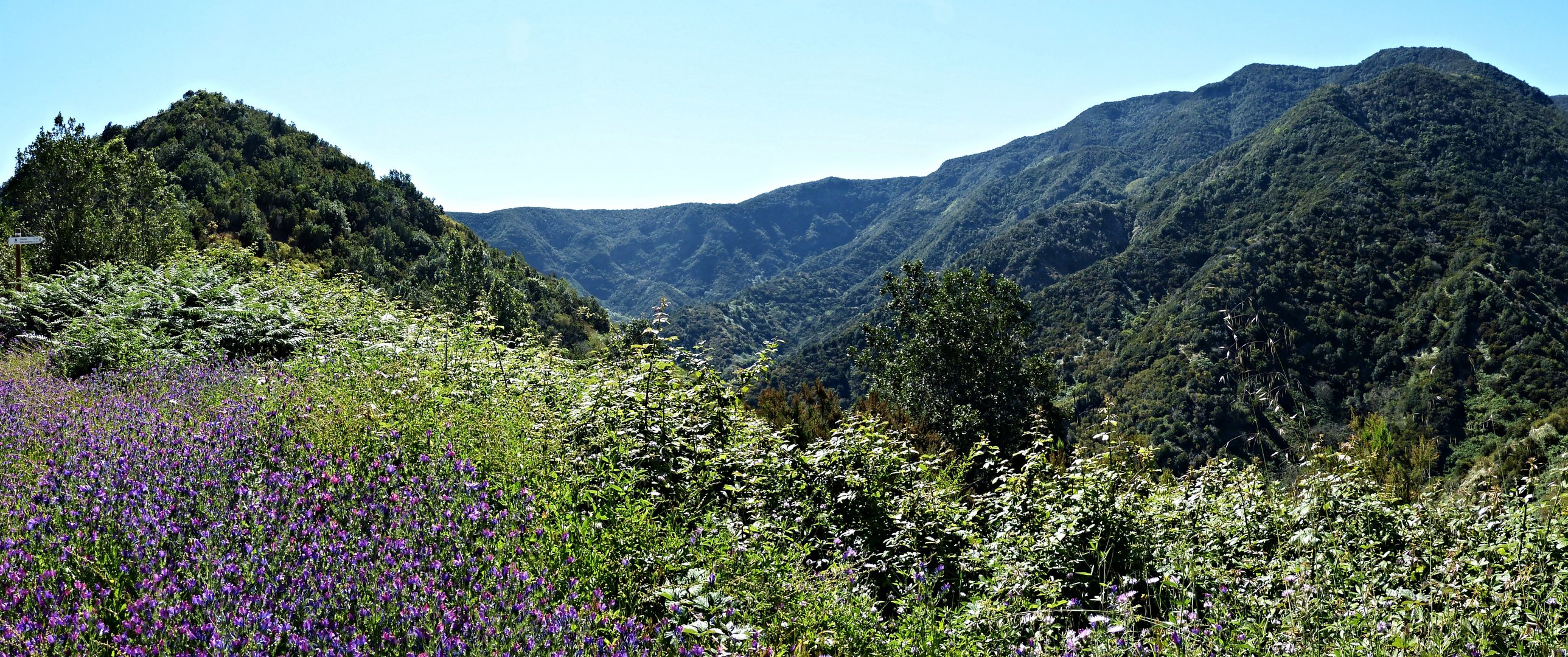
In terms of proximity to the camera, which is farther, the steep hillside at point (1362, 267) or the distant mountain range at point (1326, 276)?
the steep hillside at point (1362, 267)

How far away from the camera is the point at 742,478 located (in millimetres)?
4473

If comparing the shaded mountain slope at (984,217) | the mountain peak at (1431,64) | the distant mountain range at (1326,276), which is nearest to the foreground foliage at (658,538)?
the distant mountain range at (1326,276)

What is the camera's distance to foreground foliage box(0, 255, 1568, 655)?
2.33 meters

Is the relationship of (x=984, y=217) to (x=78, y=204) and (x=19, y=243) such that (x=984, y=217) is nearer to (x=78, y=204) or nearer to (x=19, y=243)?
(x=78, y=204)

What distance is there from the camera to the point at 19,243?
9.80 m

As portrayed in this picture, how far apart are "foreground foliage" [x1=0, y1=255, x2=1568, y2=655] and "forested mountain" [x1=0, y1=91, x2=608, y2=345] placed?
4.39 metres

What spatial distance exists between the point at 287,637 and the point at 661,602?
1264 millimetres

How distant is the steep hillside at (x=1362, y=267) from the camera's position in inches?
1895

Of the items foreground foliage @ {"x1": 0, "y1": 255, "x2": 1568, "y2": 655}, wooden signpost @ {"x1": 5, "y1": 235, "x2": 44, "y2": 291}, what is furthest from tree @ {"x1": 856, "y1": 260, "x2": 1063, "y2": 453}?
wooden signpost @ {"x1": 5, "y1": 235, "x2": 44, "y2": 291}

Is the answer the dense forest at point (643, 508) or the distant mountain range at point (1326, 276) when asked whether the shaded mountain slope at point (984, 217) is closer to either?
the distant mountain range at point (1326, 276)

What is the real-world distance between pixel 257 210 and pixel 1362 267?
82994 mm

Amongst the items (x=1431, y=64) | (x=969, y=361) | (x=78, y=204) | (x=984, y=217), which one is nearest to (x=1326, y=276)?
(x=969, y=361)

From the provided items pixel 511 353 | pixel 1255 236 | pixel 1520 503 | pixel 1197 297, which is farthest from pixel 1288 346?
pixel 1255 236

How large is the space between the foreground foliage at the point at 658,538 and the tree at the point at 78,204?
9.44m
